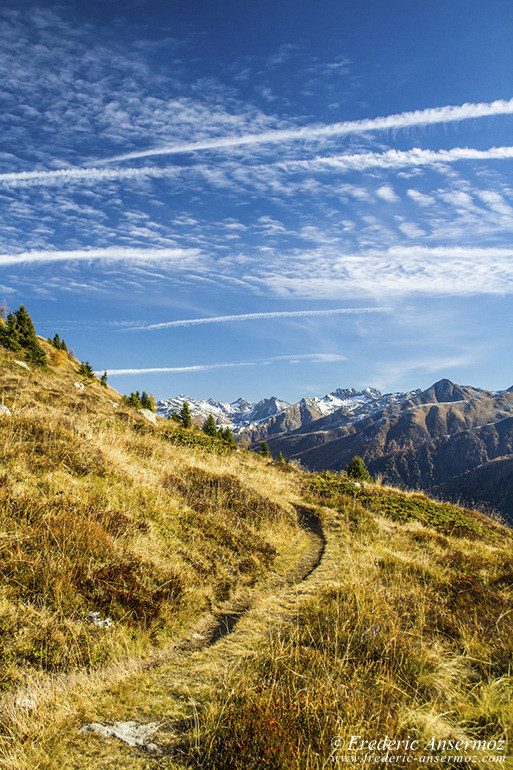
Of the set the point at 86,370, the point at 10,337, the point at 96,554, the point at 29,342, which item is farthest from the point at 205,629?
the point at 86,370

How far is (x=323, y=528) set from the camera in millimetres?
12312

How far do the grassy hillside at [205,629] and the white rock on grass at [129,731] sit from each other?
0.05 metres

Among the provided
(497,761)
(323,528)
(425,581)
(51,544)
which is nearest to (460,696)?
(497,761)

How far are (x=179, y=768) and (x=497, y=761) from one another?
2575 millimetres

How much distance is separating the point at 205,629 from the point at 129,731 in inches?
87.4

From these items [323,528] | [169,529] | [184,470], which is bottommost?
[323,528]

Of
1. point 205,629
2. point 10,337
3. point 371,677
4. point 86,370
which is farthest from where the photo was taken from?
point 86,370

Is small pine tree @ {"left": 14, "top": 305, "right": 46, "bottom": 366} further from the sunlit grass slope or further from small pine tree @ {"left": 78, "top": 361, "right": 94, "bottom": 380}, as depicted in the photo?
the sunlit grass slope

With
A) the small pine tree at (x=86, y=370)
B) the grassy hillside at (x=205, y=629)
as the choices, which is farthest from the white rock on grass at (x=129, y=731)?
the small pine tree at (x=86, y=370)

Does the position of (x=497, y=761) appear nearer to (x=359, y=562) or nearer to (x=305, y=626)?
(x=305, y=626)

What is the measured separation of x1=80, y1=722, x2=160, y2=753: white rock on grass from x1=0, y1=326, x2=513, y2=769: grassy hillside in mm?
49

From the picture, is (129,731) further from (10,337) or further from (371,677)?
(10,337)

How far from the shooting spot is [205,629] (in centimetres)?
546

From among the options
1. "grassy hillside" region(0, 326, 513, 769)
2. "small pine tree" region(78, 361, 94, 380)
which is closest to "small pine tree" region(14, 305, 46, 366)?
"small pine tree" region(78, 361, 94, 380)
